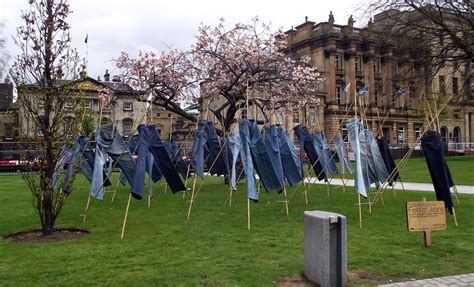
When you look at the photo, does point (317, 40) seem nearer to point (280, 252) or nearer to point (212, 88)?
point (212, 88)

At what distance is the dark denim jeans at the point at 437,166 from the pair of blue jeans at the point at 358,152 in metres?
1.59

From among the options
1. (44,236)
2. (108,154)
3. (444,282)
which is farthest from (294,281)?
(108,154)

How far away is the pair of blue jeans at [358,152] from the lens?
11.3 m

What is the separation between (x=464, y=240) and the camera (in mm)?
9234

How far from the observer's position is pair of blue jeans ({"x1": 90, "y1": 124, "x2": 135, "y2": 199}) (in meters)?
12.7

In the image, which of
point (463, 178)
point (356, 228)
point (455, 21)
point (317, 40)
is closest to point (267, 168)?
point (356, 228)

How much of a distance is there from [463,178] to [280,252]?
19.1m

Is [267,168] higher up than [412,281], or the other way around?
[267,168]

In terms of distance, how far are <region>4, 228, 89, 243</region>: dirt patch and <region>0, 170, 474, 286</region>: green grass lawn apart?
35 centimetres

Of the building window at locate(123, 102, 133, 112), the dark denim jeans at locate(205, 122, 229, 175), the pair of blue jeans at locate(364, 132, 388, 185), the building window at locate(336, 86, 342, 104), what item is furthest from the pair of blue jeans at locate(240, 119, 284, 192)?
the building window at locate(123, 102, 133, 112)

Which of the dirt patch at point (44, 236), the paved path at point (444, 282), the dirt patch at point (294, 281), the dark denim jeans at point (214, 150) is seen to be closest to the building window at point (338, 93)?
the dark denim jeans at point (214, 150)

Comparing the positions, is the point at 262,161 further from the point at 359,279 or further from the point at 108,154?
the point at 359,279

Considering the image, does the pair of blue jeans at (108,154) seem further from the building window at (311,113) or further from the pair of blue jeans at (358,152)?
the building window at (311,113)

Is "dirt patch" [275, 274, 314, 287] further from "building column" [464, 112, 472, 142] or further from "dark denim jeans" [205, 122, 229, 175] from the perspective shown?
"building column" [464, 112, 472, 142]
